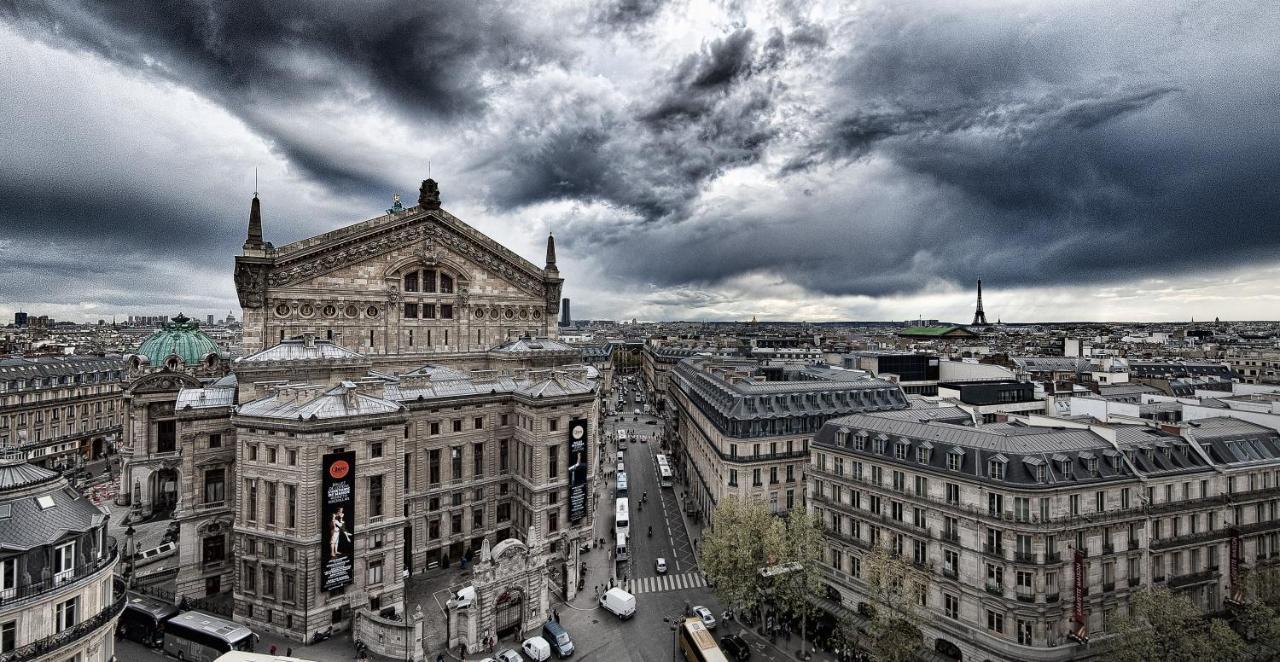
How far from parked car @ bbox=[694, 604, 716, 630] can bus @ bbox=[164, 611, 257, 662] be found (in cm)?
3367

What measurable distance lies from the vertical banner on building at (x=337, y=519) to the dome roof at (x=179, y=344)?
4468 centimetres

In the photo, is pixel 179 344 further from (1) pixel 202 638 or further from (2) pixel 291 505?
(1) pixel 202 638

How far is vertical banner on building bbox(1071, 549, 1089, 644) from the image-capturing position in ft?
120

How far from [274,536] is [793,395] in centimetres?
4991

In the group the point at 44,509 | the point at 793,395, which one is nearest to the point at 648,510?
the point at 793,395

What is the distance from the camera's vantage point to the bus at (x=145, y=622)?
41.5m

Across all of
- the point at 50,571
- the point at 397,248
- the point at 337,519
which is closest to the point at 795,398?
the point at 337,519

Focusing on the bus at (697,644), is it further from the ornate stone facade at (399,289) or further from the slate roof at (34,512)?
the ornate stone facade at (399,289)

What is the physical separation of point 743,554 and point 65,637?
4063 centimetres

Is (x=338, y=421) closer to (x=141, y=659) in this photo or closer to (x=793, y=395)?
(x=141, y=659)

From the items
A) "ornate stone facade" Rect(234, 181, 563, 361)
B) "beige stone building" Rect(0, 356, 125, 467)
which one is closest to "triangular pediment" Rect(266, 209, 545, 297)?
"ornate stone facade" Rect(234, 181, 563, 361)

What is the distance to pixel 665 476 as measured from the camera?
88.2 meters

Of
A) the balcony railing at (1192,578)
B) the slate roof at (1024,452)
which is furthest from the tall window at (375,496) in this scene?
the balcony railing at (1192,578)

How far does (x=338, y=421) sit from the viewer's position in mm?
42000
